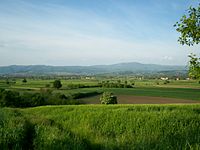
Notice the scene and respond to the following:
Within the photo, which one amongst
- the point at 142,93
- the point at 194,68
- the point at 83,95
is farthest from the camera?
the point at 142,93

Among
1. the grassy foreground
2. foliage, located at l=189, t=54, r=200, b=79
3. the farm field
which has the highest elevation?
foliage, located at l=189, t=54, r=200, b=79

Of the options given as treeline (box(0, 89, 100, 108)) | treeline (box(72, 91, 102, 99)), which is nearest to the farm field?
treeline (box(72, 91, 102, 99))

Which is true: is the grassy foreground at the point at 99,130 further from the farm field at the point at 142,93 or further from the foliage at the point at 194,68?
the farm field at the point at 142,93

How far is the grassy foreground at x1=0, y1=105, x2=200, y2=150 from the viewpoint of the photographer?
9.84m

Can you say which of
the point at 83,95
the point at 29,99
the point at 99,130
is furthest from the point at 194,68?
the point at 83,95

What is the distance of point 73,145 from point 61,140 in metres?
0.78

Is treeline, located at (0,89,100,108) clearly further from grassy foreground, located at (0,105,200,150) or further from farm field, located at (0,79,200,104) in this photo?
grassy foreground, located at (0,105,200,150)

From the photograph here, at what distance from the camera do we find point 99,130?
1631cm

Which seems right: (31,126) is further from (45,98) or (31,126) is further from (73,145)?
(45,98)

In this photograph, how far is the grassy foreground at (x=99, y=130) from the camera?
9.84 m

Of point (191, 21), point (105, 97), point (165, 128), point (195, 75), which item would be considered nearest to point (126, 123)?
point (165, 128)

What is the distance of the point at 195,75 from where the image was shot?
12.6m

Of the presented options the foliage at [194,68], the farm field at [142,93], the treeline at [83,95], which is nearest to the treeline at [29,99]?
the treeline at [83,95]

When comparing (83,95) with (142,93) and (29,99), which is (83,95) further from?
(142,93)
